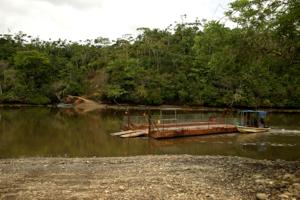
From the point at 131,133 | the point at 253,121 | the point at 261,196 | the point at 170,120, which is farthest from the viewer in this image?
the point at 253,121

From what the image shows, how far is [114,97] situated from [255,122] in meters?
46.5

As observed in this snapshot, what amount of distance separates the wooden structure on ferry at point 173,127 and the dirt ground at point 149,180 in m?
14.7

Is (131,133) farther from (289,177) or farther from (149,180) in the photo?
(289,177)

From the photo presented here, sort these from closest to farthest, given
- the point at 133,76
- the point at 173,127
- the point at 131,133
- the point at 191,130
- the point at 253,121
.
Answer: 1. the point at 131,133
2. the point at 191,130
3. the point at 173,127
4. the point at 253,121
5. the point at 133,76

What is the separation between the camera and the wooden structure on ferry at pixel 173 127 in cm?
3659

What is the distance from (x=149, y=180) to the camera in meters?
15.8

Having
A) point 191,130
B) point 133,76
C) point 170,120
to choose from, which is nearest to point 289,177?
point 191,130

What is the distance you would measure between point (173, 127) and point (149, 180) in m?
23.8

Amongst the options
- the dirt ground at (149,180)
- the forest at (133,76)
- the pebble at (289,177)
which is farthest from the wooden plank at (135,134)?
the forest at (133,76)

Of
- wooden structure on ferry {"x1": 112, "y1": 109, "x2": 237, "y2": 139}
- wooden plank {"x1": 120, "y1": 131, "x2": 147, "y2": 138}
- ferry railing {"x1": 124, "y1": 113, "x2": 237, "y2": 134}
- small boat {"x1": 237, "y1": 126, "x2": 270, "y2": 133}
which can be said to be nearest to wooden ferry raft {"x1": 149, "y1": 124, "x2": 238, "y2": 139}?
wooden structure on ferry {"x1": 112, "y1": 109, "x2": 237, "y2": 139}

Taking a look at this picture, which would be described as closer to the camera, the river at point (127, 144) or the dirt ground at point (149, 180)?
the dirt ground at point (149, 180)

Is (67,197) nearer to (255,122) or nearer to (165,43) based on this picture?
(255,122)

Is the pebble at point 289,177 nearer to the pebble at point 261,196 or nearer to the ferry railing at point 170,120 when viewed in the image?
the pebble at point 261,196

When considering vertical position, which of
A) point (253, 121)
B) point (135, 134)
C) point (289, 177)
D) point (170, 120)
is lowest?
point (135, 134)
